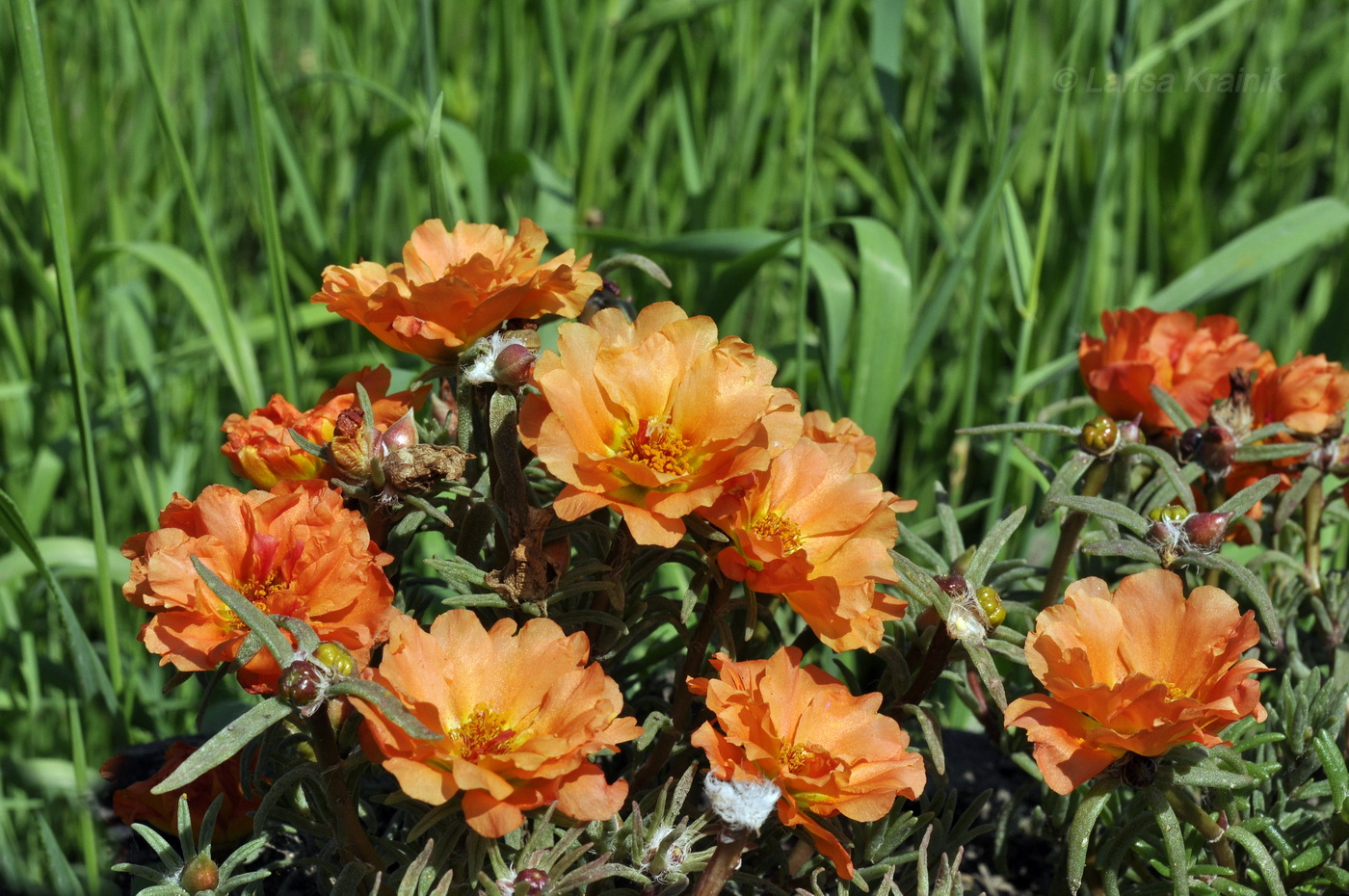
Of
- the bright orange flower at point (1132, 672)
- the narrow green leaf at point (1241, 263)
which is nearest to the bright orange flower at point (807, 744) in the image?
the bright orange flower at point (1132, 672)

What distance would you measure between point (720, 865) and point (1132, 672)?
38cm

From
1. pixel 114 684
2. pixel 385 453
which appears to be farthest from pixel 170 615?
pixel 114 684

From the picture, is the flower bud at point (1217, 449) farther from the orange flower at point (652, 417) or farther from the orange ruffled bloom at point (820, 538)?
the orange flower at point (652, 417)

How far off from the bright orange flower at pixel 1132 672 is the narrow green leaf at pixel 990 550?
11 centimetres

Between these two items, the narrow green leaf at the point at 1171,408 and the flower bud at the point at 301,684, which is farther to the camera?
the narrow green leaf at the point at 1171,408

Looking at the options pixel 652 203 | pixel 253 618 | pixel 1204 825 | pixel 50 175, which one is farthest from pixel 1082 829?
pixel 652 203

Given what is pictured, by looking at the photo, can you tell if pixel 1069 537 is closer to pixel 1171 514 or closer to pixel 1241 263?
pixel 1171 514

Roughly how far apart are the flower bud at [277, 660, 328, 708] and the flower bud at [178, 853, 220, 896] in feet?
0.70

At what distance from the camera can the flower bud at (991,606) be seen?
3.29 ft

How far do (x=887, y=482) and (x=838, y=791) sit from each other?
1.46 m

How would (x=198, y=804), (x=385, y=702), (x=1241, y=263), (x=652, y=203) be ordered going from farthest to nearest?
1. (x=652, y=203)
2. (x=1241, y=263)
3. (x=198, y=804)
4. (x=385, y=702)

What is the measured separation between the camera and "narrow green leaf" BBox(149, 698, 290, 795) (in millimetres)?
760

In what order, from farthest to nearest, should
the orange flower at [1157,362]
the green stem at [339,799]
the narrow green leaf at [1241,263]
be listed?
the narrow green leaf at [1241,263] → the orange flower at [1157,362] → the green stem at [339,799]

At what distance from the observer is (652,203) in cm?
241
